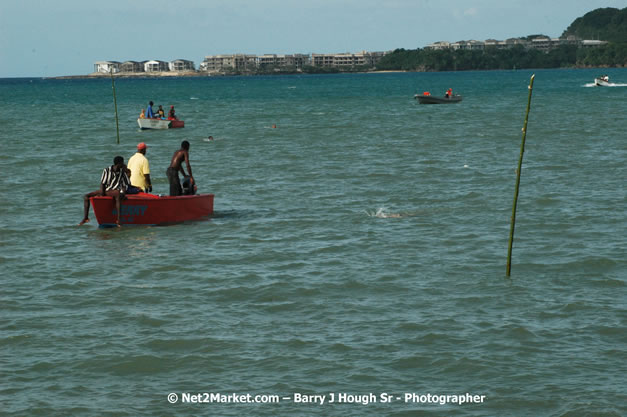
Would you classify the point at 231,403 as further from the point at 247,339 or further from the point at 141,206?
the point at 141,206

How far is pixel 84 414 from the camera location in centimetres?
1015

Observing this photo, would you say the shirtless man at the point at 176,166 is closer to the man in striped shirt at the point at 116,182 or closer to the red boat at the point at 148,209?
the red boat at the point at 148,209

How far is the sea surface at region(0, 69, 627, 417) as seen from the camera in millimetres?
10727

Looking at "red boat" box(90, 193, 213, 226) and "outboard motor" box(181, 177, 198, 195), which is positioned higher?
"outboard motor" box(181, 177, 198, 195)

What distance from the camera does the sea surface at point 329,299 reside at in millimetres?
10727

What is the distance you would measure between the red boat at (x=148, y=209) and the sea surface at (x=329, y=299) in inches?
14.1

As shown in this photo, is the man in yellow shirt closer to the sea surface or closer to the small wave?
the sea surface

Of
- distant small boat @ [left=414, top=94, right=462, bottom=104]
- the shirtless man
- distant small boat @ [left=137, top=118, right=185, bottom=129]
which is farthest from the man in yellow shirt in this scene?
distant small boat @ [left=414, top=94, right=462, bottom=104]

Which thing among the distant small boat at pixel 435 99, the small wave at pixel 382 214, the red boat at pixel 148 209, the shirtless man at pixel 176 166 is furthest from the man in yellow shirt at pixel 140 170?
the distant small boat at pixel 435 99

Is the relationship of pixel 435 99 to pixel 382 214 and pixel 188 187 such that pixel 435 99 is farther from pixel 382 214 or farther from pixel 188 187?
pixel 188 187

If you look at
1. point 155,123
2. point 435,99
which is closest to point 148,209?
point 155,123

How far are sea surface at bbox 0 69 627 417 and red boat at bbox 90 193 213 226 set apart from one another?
359 millimetres

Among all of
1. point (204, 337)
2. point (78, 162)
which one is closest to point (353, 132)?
point (78, 162)

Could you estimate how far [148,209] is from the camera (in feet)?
65.7
